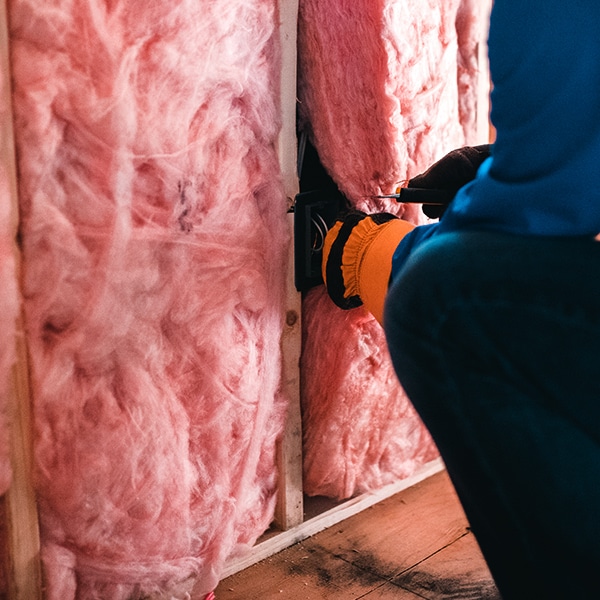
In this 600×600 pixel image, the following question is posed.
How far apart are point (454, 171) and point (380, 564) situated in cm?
70

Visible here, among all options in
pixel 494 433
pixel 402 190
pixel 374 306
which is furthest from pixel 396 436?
pixel 494 433

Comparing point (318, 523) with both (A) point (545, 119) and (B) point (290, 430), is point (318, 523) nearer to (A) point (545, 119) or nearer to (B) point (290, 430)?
(B) point (290, 430)

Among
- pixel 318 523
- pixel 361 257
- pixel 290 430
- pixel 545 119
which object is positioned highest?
pixel 545 119

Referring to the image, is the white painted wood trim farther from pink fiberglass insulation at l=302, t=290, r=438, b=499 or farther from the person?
the person

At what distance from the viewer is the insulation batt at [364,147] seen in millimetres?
1187

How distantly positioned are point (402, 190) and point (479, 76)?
60 centimetres

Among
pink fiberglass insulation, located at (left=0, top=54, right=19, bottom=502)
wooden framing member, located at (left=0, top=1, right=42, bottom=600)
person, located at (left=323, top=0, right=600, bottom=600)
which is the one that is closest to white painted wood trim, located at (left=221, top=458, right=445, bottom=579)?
A: wooden framing member, located at (left=0, top=1, right=42, bottom=600)

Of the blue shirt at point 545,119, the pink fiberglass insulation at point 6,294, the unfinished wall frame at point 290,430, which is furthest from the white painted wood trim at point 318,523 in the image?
the blue shirt at point 545,119

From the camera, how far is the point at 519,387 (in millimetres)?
633

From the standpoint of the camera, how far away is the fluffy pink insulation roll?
0.88m

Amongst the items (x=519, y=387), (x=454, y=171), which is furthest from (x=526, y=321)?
(x=454, y=171)

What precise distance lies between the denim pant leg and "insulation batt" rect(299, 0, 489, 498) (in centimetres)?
58

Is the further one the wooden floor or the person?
the wooden floor

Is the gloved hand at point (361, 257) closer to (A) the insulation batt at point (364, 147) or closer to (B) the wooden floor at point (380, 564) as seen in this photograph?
(A) the insulation batt at point (364, 147)
